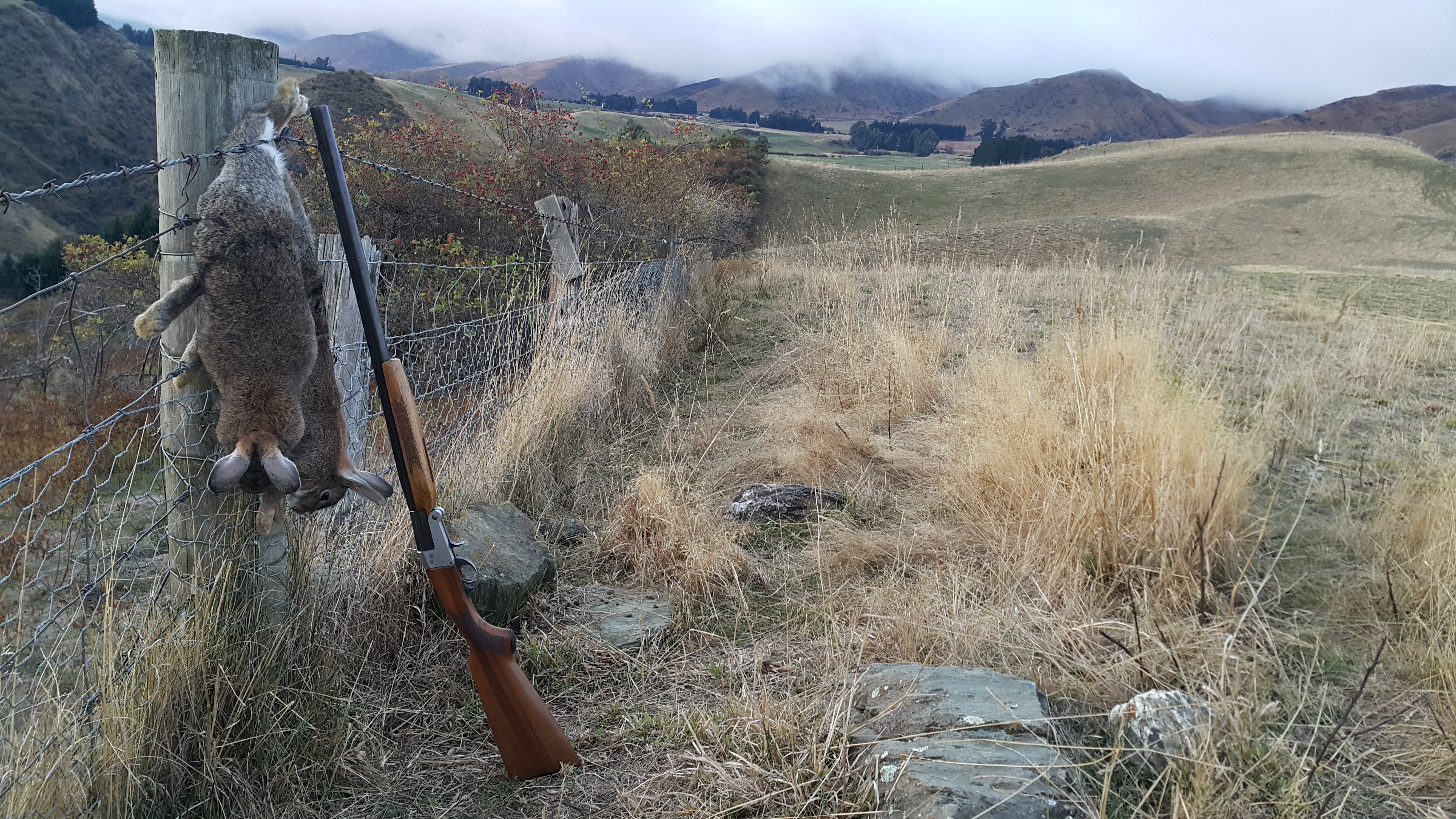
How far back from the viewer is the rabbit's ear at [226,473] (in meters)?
1.52

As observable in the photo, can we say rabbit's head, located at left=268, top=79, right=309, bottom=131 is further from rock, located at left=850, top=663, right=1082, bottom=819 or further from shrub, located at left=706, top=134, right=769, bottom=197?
shrub, located at left=706, top=134, right=769, bottom=197

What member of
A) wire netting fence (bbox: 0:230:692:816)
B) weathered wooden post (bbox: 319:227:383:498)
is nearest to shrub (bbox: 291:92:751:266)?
wire netting fence (bbox: 0:230:692:816)

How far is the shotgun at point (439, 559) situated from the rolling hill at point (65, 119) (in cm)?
4487

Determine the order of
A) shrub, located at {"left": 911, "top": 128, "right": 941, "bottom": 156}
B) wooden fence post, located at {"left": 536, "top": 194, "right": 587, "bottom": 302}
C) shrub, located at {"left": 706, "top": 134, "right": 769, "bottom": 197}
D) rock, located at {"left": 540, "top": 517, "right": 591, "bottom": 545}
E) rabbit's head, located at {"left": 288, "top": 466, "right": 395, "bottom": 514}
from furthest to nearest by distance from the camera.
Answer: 1. shrub, located at {"left": 911, "top": 128, "right": 941, "bottom": 156}
2. shrub, located at {"left": 706, "top": 134, "right": 769, "bottom": 197}
3. wooden fence post, located at {"left": 536, "top": 194, "right": 587, "bottom": 302}
4. rock, located at {"left": 540, "top": 517, "right": 591, "bottom": 545}
5. rabbit's head, located at {"left": 288, "top": 466, "right": 395, "bottom": 514}

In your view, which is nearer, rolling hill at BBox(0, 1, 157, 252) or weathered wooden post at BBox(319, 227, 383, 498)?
weathered wooden post at BBox(319, 227, 383, 498)

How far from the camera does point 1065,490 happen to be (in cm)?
322

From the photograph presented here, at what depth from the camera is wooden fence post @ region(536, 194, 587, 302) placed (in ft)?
18.1

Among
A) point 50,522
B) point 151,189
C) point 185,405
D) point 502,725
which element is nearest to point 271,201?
point 185,405

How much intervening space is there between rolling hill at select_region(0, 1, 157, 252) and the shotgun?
44.9 m

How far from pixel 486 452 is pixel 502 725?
6.09 feet

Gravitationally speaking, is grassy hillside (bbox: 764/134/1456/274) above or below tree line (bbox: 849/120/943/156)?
below

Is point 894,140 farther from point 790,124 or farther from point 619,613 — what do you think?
point 619,613

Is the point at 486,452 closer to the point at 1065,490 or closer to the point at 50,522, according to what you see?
the point at 1065,490

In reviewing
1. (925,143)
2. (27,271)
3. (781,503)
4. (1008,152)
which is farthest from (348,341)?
(925,143)
